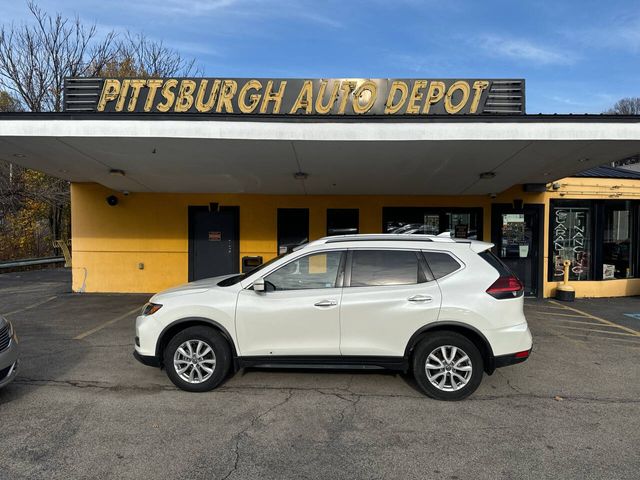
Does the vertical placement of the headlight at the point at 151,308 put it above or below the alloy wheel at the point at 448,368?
above

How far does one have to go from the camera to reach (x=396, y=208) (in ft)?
36.6

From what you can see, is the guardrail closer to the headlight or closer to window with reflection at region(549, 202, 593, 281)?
the headlight

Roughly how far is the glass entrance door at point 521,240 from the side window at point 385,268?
7.41 m

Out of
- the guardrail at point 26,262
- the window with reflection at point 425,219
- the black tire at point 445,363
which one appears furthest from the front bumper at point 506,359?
the guardrail at point 26,262

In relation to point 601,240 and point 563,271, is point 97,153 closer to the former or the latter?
point 563,271

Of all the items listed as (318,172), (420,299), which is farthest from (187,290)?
(318,172)

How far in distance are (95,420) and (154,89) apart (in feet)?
22.4

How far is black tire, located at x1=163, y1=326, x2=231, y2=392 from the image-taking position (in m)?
4.52

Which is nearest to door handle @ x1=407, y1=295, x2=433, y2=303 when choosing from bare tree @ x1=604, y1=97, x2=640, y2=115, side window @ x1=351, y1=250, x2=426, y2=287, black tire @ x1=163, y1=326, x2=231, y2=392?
side window @ x1=351, y1=250, x2=426, y2=287

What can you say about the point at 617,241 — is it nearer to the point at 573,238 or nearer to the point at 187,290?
the point at 573,238

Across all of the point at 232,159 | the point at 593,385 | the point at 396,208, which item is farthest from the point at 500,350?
the point at 396,208

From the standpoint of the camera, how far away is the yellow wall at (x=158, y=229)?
11.2 meters

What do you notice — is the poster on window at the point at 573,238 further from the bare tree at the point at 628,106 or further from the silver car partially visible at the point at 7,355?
the bare tree at the point at 628,106

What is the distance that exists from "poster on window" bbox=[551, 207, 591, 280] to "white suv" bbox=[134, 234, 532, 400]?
802 centimetres
